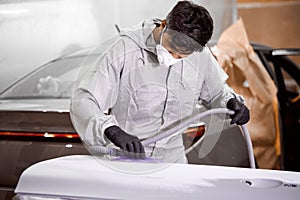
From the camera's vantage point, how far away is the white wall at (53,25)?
2770mm

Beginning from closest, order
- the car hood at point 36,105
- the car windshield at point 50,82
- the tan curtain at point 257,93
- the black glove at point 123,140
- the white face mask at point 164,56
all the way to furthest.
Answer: the black glove at point 123,140
the white face mask at point 164,56
the car hood at point 36,105
the car windshield at point 50,82
the tan curtain at point 257,93

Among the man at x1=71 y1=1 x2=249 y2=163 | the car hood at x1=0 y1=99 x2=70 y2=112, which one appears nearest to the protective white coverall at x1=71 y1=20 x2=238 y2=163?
the man at x1=71 y1=1 x2=249 y2=163

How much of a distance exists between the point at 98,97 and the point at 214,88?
1.65 feet

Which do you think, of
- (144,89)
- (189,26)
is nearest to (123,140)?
(144,89)

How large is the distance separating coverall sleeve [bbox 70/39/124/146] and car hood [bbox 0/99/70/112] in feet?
1.16

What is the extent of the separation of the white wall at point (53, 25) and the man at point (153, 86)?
2.79 ft

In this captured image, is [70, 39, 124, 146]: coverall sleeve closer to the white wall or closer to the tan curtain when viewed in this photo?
the white wall

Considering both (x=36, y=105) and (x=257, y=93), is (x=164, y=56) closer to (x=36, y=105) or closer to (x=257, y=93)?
(x=36, y=105)

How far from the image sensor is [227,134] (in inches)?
93.5

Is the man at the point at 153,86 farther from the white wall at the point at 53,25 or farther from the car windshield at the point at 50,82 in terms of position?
the white wall at the point at 53,25

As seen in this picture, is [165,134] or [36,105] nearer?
[165,134]

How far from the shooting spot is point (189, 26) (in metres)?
1.66

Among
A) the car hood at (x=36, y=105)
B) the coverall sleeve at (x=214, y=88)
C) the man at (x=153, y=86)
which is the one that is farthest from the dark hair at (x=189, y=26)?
the car hood at (x=36, y=105)

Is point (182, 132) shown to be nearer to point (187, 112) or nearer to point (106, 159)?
point (187, 112)
